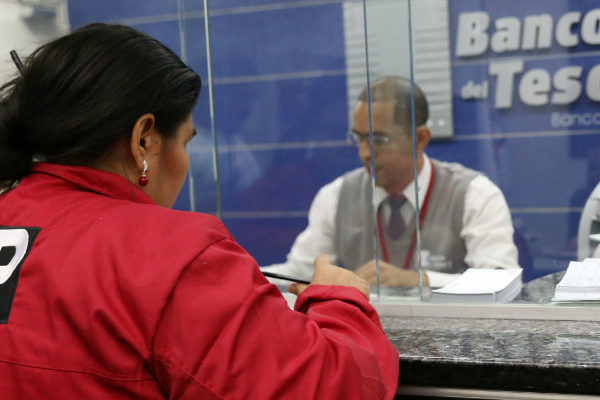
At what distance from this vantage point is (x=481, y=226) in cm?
208

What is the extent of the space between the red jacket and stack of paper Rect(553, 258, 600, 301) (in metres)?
0.65

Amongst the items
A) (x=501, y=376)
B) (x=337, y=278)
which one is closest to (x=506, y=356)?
(x=501, y=376)

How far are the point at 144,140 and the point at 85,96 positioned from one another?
0.34 feet

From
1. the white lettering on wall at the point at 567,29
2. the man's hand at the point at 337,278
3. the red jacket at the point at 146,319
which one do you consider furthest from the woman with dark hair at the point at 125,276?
the white lettering on wall at the point at 567,29

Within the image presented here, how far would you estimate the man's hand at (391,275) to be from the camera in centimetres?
172

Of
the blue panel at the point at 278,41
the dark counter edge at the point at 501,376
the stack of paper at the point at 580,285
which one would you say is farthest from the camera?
the blue panel at the point at 278,41

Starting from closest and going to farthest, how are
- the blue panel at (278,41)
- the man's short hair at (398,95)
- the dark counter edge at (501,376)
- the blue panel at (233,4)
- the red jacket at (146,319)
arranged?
→ the red jacket at (146,319) → the dark counter edge at (501,376) → the man's short hair at (398,95) → the blue panel at (233,4) → the blue panel at (278,41)

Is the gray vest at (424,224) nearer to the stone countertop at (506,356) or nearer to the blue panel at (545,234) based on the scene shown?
the blue panel at (545,234)

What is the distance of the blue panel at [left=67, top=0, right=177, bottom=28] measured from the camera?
6.81 feet

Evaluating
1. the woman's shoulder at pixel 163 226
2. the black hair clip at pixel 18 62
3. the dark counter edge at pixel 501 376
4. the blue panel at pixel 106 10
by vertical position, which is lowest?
the dark counter edge at pixel 501 376

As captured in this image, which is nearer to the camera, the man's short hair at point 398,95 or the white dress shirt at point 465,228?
the man's short hair at point 398,95

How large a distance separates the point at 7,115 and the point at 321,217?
157cm

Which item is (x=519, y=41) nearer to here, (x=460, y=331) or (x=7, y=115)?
(x=460, y=331)

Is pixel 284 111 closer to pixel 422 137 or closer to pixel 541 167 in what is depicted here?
pixel 422 137
